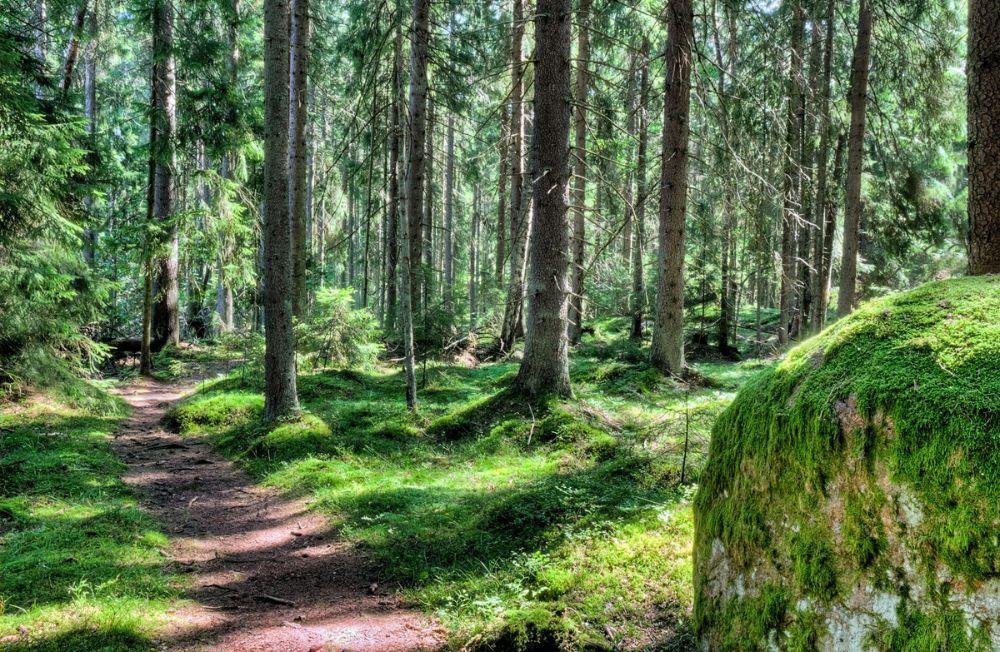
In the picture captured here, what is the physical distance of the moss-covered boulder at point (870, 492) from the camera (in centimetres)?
194

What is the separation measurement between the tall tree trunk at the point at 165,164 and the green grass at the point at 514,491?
18.9 ft

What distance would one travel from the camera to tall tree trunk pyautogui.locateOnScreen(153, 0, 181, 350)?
509 inches

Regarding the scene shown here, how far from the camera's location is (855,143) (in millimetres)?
11523

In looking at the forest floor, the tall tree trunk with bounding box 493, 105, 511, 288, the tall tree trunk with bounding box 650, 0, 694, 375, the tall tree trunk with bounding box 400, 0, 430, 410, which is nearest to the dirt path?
the forest floor

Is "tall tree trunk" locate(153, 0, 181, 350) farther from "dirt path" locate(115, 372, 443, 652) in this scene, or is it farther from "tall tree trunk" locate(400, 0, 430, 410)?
"dirt path" locate(115, 372, 443, 652)

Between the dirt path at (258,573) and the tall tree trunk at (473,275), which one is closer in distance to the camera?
the dirt path at (258,573)

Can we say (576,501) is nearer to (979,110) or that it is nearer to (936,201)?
(979,110)

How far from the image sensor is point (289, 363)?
8.78 m

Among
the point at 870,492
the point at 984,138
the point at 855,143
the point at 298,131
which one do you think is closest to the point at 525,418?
the point at 984,138

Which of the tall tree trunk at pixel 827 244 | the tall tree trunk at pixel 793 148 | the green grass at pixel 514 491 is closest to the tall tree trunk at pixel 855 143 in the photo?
the tall tree trunk at pixel 793 148

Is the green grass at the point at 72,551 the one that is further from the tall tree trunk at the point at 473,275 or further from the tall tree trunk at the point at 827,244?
the tall tree trunk at the point at 827,244

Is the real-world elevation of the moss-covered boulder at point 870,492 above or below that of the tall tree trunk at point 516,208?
below

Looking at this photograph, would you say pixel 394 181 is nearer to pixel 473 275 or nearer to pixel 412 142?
pixel 412 142

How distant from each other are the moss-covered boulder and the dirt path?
2.11 metres
